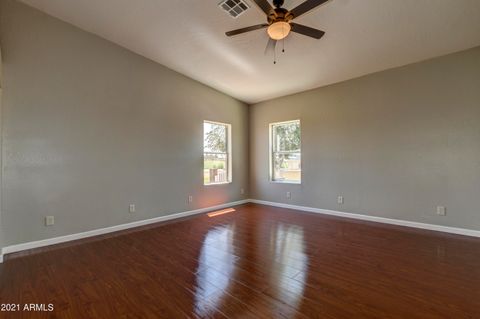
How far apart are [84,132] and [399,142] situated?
Result: 5275 millimetres

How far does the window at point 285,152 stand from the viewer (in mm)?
5430

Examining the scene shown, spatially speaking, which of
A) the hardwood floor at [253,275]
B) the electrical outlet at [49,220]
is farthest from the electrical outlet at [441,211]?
the electrical outlet at [49,220]

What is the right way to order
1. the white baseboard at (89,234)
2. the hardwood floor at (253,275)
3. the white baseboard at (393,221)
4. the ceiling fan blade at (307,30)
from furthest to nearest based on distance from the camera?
1. the white baseboard at (393,221)
2. the white baseboard at (89,234)
3. the ceiling fan blade at (307,30)
4. the hardwood floor at (253,275)

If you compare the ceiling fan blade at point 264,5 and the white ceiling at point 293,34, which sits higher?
the white ceiling at point 293,34

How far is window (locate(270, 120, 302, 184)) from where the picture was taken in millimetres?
5430

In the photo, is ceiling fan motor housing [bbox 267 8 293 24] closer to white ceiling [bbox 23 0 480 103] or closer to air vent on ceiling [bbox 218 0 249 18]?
white ceiling [bbox 23 0 480 103]

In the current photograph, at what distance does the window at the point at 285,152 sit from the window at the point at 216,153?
1.15 m

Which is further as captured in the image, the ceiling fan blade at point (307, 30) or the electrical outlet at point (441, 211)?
the electrical outlet at point (441, 211)

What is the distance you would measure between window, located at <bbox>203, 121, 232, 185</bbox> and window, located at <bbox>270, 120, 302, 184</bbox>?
1.15 meters

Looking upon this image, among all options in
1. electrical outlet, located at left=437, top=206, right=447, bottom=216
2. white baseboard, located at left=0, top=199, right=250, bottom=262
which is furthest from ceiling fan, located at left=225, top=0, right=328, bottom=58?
white baseboard, located at left=0, top=199, right=250, bottom=262

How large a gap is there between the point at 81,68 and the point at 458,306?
5202 millimetres

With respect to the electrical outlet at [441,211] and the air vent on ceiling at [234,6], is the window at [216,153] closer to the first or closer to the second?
the air vent on ceiling at [234,6]

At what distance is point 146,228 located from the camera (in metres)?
3.92

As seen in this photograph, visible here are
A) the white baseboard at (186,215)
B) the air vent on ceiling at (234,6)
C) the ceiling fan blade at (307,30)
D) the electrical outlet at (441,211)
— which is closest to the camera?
the ceiling fan blade at (307,30)
